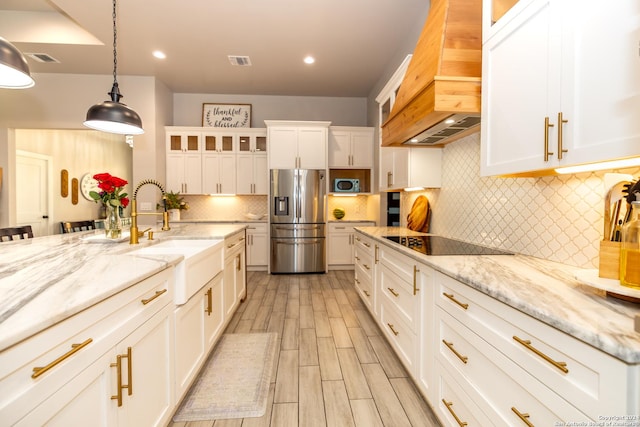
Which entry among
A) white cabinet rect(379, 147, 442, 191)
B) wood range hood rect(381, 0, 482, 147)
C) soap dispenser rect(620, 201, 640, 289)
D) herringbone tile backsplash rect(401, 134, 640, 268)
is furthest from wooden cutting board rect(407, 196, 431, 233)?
soap dispenser rect(620, 201, 640, 289)

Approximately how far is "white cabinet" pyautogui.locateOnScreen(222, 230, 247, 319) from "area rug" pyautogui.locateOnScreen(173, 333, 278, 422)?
0.35 meters

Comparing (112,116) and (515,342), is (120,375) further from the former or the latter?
(112,116)

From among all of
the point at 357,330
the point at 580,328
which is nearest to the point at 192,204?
the point at 357,330

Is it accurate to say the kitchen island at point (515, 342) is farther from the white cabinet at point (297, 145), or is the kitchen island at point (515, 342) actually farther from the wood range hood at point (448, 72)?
the white cabinet at point (297, 145)

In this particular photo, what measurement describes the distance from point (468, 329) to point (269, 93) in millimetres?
Answer: 5196

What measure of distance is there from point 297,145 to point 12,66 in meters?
3.67

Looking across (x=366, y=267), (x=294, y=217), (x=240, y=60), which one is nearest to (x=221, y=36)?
(x=240, y=60)

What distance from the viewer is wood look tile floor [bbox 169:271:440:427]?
5.26 feet

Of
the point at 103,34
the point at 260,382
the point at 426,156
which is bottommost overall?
the point at 260,382

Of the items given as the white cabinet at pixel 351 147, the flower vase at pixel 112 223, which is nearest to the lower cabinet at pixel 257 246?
the white cabinet at pixel 351 147

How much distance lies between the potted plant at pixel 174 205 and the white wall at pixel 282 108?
143cm

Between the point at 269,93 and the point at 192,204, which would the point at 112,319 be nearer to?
the point at 192,204

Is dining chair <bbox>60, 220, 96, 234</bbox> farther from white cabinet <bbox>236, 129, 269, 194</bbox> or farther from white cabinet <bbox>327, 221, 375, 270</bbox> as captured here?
white cabinet <bbox>327, 221, 375, 270</bbox>

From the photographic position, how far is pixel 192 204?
541 cm
